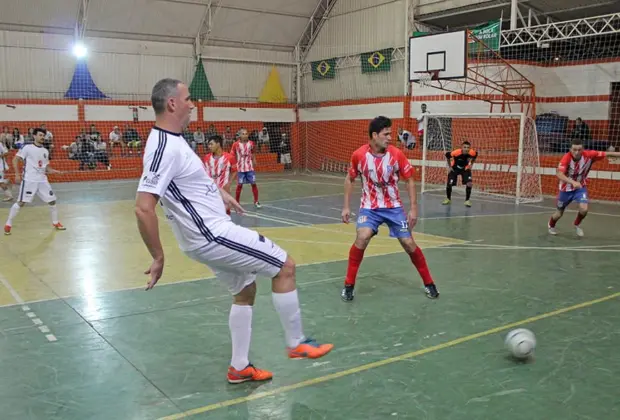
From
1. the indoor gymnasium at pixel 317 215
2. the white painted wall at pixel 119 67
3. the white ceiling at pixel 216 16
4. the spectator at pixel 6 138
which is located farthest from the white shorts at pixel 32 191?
the white ceiling at pixel 216 16

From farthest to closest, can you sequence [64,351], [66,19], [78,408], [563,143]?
[66,19] → [563,143] → [64,351] → [78,408]

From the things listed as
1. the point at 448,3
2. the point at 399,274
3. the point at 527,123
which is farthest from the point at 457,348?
the point at 448,3

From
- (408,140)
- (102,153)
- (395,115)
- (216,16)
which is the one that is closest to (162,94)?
(408,140)

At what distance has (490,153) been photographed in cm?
2116

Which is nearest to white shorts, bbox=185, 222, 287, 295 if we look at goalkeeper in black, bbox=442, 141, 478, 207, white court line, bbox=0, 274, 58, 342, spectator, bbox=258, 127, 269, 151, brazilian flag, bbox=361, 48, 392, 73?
white court line, bbox=0, 274, 58, 342

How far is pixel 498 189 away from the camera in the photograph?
1991 cm

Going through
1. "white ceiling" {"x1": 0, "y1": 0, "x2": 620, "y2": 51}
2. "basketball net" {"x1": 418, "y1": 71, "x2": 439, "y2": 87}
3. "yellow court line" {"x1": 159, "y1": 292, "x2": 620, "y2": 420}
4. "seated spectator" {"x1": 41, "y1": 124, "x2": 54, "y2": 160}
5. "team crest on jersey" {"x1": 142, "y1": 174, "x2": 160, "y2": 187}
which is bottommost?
"yellow court line" {"x1": 159, "y1": 292, "x2": 620, "y2": 420}

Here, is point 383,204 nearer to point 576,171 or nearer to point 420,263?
point 420,263

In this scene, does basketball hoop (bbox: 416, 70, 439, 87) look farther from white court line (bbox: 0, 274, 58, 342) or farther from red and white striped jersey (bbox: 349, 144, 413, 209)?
white court line (bbox: 0, 274, 58, 342)

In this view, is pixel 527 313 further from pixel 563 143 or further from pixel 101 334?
pixel 563 143

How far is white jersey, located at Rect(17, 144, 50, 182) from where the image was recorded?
38.2 feet

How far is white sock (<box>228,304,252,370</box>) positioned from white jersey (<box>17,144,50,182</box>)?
8.94m

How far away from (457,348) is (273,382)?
1771 mm

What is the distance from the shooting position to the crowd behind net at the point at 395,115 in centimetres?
2024
